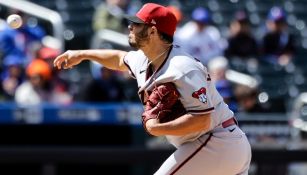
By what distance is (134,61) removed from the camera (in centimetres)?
520

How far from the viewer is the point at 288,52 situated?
37.4ft

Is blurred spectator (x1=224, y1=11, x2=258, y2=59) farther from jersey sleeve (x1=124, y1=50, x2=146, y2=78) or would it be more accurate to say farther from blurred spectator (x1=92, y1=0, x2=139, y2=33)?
jersey sleeve (x1=124, y1=50, x2=146, y2=78)

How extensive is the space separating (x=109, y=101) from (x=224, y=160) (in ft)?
14.7

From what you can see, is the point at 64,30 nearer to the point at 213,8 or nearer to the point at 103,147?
the point at 213,8

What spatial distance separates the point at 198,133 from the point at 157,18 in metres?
0.77

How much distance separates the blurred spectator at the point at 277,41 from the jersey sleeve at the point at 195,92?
6633mm

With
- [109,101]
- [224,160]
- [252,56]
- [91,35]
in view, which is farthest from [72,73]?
[224,160]

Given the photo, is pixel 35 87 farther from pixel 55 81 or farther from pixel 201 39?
pixel 201 39

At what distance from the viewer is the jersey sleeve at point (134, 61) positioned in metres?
5.12

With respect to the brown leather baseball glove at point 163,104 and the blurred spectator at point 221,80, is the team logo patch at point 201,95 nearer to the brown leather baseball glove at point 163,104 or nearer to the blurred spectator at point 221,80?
the brown leather baseball glove at point 163,104

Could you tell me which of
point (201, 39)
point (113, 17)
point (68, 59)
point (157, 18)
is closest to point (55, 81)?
point (113, 17)

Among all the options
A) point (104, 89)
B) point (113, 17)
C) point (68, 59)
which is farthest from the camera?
point (113, 17)

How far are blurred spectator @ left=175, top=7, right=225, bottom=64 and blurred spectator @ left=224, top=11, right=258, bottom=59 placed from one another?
182mm

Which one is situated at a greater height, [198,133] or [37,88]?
[198,133]
